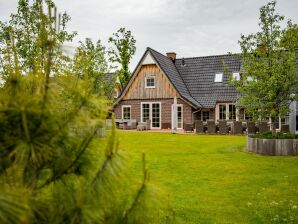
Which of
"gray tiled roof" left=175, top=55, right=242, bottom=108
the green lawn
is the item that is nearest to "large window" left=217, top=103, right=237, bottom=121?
"gray tiled roof" left=175, top=55, right=242, bottom=108

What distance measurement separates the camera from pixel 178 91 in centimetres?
2830

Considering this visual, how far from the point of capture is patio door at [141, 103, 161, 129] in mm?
29670

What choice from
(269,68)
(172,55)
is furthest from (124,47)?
(269,68)

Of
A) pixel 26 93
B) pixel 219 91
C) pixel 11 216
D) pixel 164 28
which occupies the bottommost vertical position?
pixel 11 216

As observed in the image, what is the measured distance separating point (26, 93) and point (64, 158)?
463 mm

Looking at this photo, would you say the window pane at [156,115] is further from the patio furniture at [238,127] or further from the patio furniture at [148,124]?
the patio furniture at [238,127]

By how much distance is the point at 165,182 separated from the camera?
8211 millimetres

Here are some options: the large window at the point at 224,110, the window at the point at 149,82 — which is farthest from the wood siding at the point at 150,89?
the large window at the point at 224,110

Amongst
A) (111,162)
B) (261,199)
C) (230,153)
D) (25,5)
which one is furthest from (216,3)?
(111,162)

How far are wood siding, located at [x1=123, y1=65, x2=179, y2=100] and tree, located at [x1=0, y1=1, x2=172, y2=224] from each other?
26.5 metres

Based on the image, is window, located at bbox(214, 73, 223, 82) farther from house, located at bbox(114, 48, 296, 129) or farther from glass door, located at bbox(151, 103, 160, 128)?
glass door, located at bbox(151, 103, 160, 128)

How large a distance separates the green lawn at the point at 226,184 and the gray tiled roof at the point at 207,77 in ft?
48.8

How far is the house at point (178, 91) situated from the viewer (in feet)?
92.4

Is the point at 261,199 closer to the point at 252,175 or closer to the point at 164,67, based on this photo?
the point at 252,175
